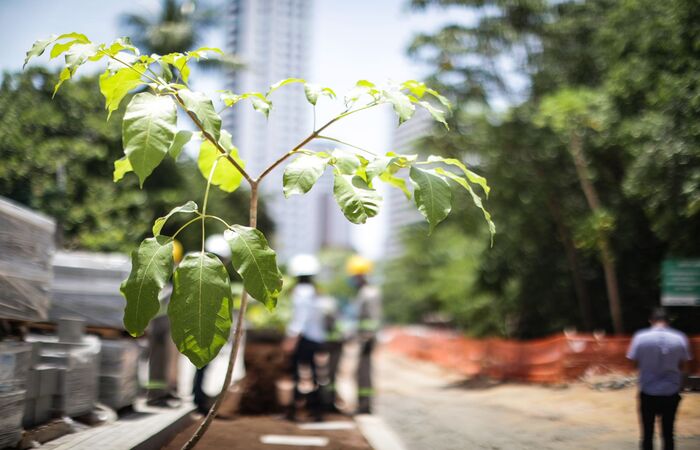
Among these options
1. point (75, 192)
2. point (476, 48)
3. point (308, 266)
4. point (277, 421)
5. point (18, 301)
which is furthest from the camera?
point (476, 48)

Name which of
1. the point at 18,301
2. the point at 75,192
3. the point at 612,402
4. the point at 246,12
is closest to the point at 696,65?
the point at 612,402

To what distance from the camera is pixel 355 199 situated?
3.24m

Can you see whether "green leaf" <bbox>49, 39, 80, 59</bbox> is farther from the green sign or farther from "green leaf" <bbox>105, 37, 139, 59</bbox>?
the green sign

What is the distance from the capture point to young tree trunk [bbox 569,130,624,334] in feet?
45.3

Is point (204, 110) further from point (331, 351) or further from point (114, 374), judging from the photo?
point (331, 351)

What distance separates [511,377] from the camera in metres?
14.9

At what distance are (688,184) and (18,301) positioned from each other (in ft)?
25.0

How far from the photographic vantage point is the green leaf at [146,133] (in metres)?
2.89

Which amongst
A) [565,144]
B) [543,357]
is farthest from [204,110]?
[565,144]

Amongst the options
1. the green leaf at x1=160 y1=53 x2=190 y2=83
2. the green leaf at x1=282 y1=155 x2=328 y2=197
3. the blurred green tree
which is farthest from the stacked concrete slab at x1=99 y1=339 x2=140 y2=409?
the green leaf at x1=282 y1=155 x2=328 y2=197

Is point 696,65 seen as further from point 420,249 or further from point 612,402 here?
point 420,249

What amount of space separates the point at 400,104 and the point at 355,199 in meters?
0.54

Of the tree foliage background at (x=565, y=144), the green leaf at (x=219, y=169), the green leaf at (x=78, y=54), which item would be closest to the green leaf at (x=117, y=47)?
the green leaf at (x=78, y=54)

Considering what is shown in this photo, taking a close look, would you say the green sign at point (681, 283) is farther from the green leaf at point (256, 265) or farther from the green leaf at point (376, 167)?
the green leaf at point (256, 265)
